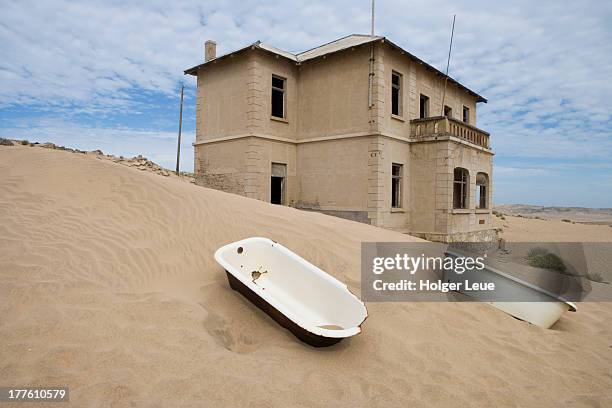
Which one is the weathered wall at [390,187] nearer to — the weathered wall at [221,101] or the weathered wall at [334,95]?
the weathered wall at [334,95]

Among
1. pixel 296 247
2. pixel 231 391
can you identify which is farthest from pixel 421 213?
pixel 231 391

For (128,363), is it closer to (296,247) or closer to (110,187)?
(296,247)

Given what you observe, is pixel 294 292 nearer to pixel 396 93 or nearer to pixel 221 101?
pixel 396 93

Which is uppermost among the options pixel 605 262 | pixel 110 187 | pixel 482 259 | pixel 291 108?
pixel 291 108

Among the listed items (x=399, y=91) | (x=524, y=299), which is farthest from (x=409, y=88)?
(x=524, y=299)

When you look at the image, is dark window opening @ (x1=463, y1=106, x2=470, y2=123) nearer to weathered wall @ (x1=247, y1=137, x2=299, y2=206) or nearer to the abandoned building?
the abandoned building

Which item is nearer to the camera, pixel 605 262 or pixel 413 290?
pixel 413 290

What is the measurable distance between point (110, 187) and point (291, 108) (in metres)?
10.0

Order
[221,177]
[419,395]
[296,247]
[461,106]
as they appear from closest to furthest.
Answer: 1. [419,395]
2. [296,247]
3. [221,177]
4. [461,106]

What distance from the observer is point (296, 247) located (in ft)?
22.1

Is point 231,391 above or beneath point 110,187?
beneath

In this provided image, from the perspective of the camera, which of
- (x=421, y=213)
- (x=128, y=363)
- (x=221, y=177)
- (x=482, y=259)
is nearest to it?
(x=128, y=363)

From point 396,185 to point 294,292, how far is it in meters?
10.7

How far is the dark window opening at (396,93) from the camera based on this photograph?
49.2 feet
